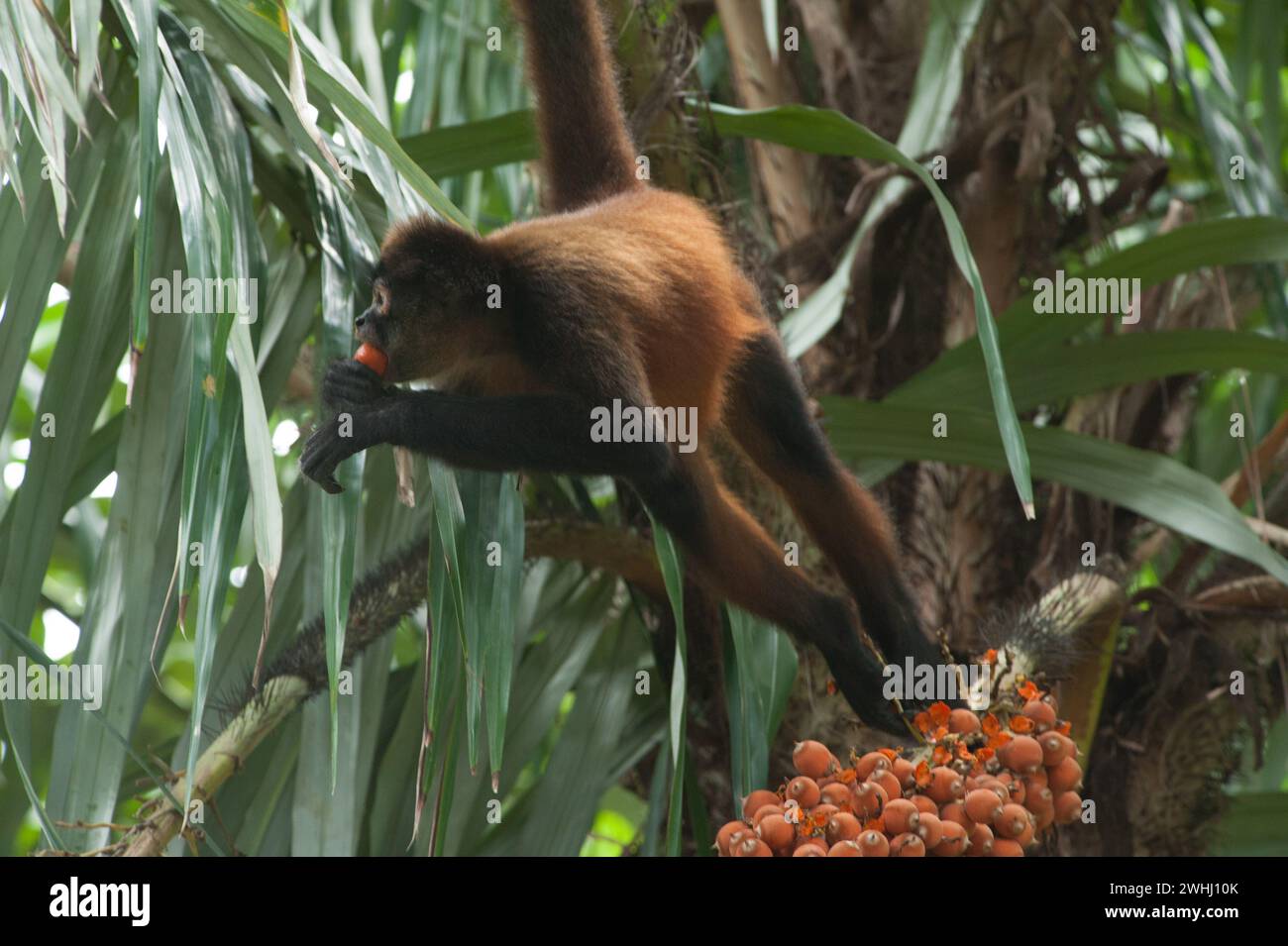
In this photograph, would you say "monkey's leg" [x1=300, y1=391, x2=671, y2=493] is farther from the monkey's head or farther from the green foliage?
the monkey's head

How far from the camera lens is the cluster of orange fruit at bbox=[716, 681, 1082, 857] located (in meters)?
2.17

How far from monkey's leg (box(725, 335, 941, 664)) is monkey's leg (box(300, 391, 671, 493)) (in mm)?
678

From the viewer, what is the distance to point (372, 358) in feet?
10.3

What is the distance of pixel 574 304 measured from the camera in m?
3.22

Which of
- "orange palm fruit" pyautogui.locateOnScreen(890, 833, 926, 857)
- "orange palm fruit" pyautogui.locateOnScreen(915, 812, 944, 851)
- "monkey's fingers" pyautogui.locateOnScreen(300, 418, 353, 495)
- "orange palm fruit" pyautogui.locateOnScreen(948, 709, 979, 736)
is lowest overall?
"orange palm fruit" pyautogui.locateOnScreen(890, 833, 926, 857)

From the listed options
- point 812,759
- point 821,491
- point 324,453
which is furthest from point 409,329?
point 812,759

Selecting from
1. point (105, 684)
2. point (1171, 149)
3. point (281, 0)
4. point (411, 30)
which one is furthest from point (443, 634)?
point (1171, 149)

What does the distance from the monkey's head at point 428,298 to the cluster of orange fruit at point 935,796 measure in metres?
1.42

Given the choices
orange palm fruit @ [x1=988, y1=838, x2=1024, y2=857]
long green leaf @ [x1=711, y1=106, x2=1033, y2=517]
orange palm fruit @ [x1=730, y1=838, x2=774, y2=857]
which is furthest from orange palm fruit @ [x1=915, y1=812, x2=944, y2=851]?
long green leaf @ [x1=711, y1=106, x2=1033, y2=517]

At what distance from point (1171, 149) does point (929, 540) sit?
2.59 metres

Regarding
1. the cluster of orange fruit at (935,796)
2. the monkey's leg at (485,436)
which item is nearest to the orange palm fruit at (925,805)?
the cluster of orange fruit at (935,796)

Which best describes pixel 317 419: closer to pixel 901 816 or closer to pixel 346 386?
pixel 346 386

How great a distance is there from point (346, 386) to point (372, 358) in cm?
12

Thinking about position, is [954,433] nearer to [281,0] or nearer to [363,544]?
[363,544]
